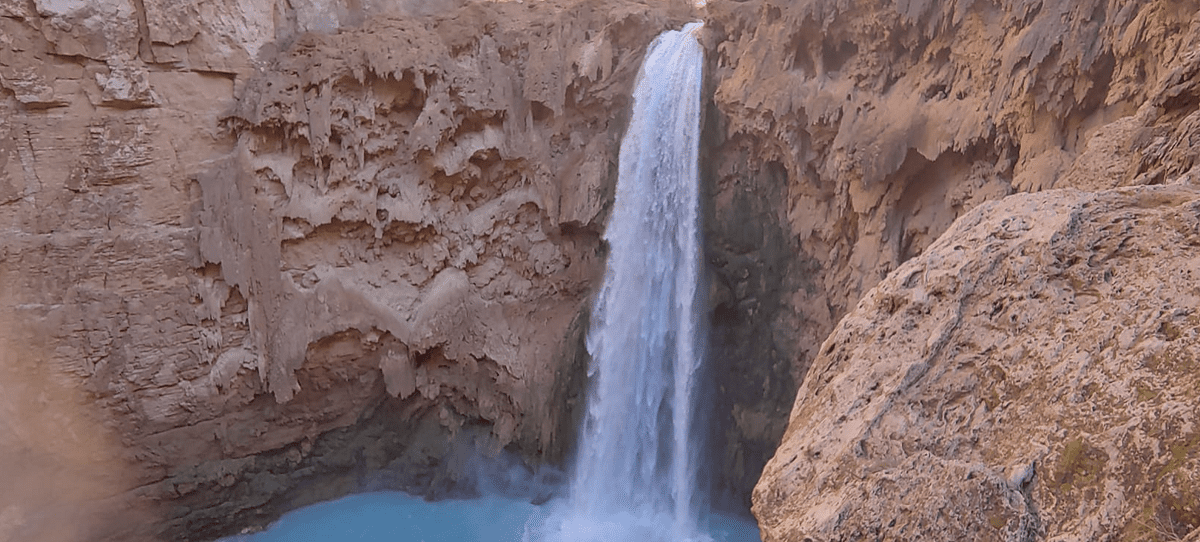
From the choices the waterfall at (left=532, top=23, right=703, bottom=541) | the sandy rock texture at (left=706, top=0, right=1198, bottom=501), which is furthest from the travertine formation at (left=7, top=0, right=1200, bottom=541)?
the waterfall at (left=532, top=23, right=703, bottom=541)

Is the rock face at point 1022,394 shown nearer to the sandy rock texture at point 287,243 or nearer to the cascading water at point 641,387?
the cascading water at point 641,387

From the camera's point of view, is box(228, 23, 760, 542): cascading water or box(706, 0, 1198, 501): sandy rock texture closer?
box(706, 0, 1198, 501): sandy rock texture

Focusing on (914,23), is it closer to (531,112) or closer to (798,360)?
(798,360)

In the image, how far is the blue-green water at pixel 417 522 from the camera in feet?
29.1

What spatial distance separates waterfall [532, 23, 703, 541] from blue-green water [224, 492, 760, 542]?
20.4 inches

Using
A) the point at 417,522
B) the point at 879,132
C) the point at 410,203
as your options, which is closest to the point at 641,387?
the point at 417,522

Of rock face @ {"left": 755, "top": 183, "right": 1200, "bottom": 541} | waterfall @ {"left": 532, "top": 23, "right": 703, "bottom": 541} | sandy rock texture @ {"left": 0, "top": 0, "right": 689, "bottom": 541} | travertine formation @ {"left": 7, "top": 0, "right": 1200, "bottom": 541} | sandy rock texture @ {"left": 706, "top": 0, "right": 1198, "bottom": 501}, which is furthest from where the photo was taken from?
waterfall @ {"left": 532, "top": 23, "right": 703, "bottom": 541}

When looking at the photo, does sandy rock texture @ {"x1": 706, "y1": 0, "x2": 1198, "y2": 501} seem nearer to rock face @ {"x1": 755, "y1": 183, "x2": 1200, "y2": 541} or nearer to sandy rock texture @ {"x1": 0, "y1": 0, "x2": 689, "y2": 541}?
rock face @ {"x1": 755, "y1": 183, "x2": 1200, "y2": 541}

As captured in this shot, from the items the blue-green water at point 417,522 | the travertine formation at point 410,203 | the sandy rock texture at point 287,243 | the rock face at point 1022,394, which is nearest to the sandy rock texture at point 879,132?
the travertine formation at point 410,203

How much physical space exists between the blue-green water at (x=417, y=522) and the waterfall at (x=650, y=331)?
0.52 meters

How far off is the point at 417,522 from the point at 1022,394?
29.1 feet

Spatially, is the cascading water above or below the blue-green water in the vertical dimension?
above

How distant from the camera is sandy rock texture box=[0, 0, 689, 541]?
303 inches

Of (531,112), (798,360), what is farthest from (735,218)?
(531,112)
